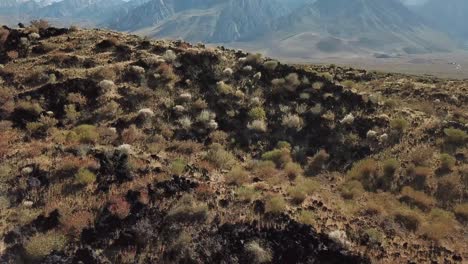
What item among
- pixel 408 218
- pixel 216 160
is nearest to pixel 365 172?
pixel 408 218

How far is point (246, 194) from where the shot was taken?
18562 mm

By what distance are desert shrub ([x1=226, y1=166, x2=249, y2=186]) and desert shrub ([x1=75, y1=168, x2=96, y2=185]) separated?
5.65 m

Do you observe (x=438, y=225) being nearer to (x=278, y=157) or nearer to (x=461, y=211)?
(x=461, y=211)

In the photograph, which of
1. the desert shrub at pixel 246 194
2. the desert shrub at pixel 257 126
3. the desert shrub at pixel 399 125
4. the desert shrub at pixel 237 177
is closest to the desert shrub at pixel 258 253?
the desert shrub at pixel 246 194

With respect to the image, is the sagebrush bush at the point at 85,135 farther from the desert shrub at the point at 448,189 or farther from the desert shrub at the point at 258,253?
the desert shrub at the point at 448,189

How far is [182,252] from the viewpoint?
15516 mm

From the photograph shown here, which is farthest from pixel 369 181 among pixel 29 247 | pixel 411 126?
pixel 29 247

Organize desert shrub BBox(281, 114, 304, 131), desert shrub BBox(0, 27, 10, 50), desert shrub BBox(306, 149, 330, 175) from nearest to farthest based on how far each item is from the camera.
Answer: desert shrub BBox(306, 149, 330, 175) < desert shrub BBox(281, 114, 304, 131) < desert shrub BBox(0, 27, 10, 50)

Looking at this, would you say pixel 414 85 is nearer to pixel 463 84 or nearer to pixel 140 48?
pixel 463 84

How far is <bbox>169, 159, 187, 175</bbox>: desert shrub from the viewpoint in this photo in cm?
1992

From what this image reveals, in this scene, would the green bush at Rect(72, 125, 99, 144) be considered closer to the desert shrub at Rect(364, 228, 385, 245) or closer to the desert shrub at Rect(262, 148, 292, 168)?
the desert shrub at Rect(262, 148, 292, 168)

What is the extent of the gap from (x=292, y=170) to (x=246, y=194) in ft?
13.2

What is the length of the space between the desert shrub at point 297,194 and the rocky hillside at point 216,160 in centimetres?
8

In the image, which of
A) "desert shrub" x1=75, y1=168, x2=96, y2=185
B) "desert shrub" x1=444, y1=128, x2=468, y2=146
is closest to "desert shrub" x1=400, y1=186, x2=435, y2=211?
"desert shrub" x1=444, y1=128, x2=468, y2=146
